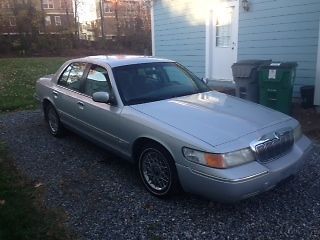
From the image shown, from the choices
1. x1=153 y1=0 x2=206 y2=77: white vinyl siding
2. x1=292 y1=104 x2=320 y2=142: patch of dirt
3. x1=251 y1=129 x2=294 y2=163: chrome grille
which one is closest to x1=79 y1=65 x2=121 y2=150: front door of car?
x1=251 y1=129 x2=294 y2=163: chrome grille

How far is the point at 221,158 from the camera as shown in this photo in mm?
3203

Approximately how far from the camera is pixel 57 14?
46.2 m

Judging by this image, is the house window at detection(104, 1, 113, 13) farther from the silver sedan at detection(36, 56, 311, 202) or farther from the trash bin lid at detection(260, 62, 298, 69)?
the silver sedan at detection(36, 56, 311, 202)

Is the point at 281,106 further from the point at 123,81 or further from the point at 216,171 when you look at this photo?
the point at 216,171

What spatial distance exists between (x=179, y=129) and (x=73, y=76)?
8.68 feet

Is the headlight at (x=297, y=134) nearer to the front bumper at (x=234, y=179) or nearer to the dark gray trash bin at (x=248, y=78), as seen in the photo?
the front bumper at (x=234, y=179)

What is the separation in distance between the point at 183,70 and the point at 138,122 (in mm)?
1583

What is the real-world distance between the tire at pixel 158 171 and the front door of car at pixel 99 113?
1.76 ft

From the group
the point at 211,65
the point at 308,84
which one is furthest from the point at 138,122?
the point at 211,65

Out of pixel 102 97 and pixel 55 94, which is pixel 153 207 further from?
pixel 55 94

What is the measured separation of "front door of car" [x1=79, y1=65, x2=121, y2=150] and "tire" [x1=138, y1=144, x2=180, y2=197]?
21.2 inches

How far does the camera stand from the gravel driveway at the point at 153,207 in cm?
326

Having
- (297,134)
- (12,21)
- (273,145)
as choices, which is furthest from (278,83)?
(12,21)

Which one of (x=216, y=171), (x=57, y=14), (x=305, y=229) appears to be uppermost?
(x=57, y=14)
